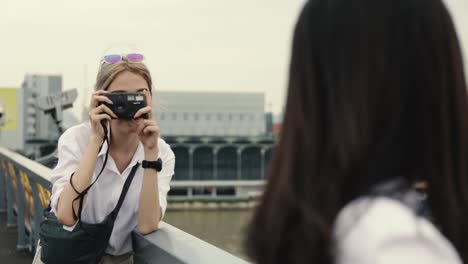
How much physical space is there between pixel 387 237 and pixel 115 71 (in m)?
1.60

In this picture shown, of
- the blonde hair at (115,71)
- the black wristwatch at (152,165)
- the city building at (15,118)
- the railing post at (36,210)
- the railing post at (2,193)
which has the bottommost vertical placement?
the city building at (15,118)

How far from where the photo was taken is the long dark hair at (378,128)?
98 centimetres

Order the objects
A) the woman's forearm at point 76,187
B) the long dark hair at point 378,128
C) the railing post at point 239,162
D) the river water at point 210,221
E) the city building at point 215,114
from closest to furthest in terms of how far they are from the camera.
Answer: the long dark hair at point 378,128 → the woman's forearm at point 76,187 → the river water at point 210,221 → the railing post at point 239,162 → the city building at point 215,114

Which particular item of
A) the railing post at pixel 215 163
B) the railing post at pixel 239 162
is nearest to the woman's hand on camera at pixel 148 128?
the railing post at pixel 215 163

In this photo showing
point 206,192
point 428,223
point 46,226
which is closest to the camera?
point 428,223

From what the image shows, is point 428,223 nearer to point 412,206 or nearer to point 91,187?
point 412,206

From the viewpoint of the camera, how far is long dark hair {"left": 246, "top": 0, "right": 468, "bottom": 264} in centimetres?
98

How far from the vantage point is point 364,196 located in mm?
969

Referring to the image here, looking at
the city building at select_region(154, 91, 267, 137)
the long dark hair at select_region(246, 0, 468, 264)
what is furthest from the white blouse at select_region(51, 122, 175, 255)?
the city building at select_region(154, 91, 267, 137)

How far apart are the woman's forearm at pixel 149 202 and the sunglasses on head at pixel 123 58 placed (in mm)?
413

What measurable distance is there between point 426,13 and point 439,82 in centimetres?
11

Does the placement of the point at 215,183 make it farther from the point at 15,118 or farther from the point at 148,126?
the point at 148,126

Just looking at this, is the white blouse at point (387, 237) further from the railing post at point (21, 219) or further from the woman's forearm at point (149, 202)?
the railing post at point (21, 219)

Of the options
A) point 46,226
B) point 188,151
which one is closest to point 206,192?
point 188,151
